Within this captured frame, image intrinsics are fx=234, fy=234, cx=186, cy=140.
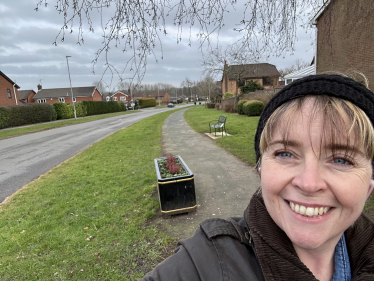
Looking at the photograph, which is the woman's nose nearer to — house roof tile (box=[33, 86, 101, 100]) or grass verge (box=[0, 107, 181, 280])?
grass verge (box=[0, 107, 181, 280])

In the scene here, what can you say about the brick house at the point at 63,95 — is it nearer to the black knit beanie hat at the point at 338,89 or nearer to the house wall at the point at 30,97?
the house wall at the point at 30,97

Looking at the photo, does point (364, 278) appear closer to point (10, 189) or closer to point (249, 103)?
point (10, 189)

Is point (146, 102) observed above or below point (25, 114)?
above

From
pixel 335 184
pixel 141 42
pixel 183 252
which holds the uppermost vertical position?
pixel 141 42

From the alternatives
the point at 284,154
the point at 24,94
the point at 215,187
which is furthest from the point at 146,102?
the point at 284,154

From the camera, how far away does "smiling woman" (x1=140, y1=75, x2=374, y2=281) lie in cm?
93

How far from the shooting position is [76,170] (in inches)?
279

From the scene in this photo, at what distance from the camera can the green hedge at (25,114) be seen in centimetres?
2127

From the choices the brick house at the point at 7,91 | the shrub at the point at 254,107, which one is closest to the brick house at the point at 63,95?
the brick house at the point at 7,91

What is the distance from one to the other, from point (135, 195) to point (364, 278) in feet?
14.5

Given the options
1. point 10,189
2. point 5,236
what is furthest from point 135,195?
Result: point 10,189

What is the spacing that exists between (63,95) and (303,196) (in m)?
72.6

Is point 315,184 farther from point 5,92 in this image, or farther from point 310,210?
point 5,92

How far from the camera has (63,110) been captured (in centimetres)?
3055
